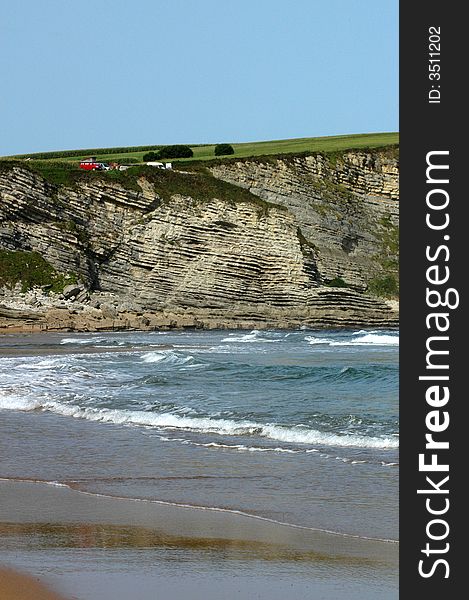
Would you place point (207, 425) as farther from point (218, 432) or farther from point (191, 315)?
point (191, 315)

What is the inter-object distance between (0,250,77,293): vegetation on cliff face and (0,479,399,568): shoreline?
36.0 meters

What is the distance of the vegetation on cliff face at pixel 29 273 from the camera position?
44.9 meters

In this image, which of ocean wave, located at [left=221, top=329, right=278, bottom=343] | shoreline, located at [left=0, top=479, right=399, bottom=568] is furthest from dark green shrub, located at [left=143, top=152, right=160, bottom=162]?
shoreline, located at [left=0, top=479, right=399, bottom=568]

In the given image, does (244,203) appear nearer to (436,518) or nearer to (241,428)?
(241,428)

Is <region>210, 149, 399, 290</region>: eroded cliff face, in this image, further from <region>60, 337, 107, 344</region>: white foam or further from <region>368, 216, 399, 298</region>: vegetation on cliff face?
<region>60, 337, 107, 344</region>: white foam

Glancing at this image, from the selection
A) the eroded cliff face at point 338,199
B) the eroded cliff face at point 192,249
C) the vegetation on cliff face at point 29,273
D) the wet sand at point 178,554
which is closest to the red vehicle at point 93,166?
the eroded cliff face at point 192,249

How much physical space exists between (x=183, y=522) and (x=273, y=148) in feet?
186

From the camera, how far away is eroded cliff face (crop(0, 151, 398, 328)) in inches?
1870

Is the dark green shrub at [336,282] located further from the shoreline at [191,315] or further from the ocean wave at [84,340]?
the ocean wave at [84,340]

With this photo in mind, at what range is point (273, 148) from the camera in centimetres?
6372

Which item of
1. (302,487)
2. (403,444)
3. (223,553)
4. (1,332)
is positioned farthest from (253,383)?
(1,332)

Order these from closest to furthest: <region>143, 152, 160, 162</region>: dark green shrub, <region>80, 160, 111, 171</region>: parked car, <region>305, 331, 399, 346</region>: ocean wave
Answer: <region>305, 331, 399, 346</region>: ocean wave → <region>80, 160, 111, 171</region>: parked car → <region>143, 152, 160, 162</region>: dark green shrub

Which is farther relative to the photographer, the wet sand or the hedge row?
the hedge row

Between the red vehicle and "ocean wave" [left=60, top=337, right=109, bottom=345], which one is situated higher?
the red vehicle
